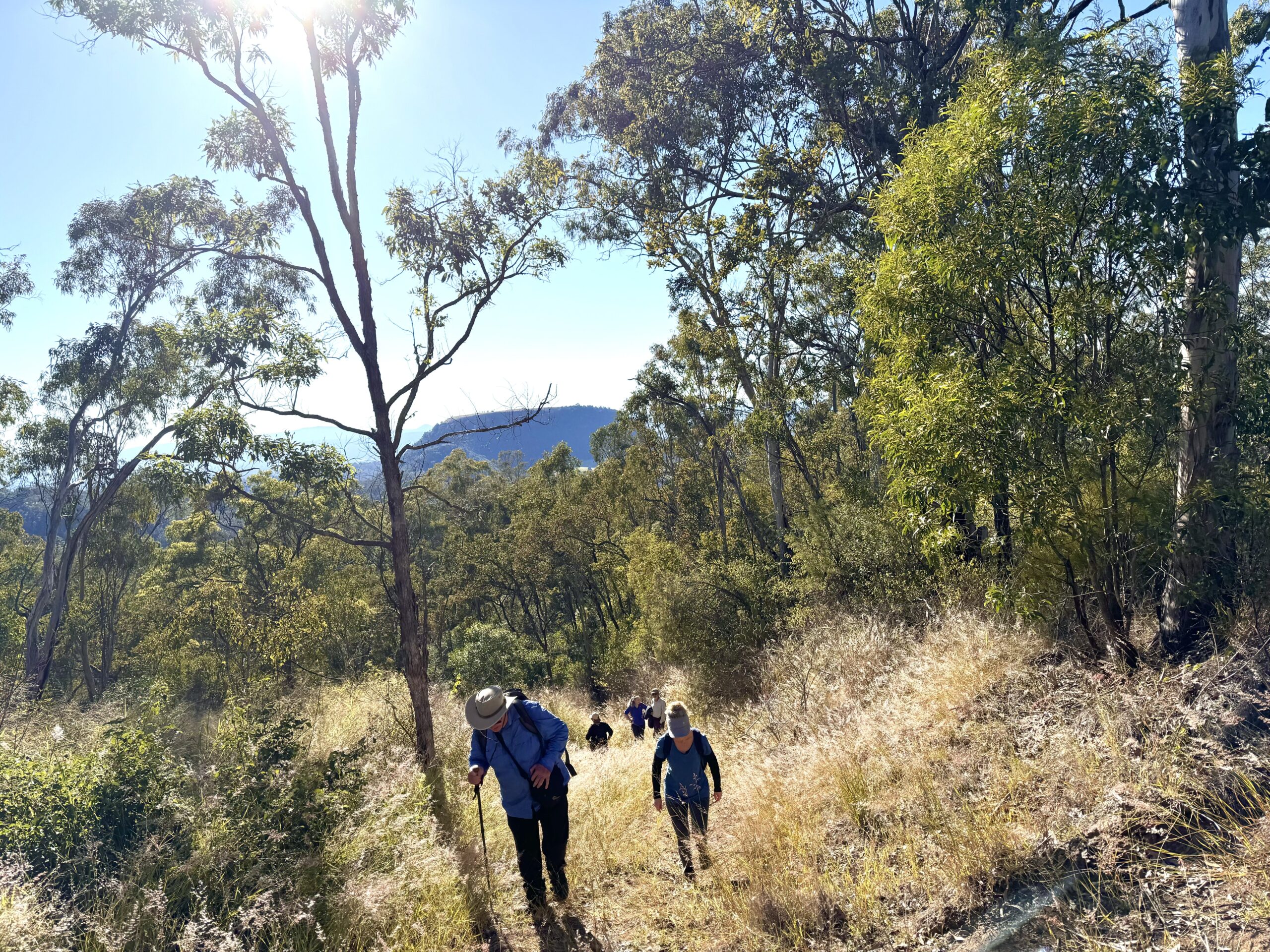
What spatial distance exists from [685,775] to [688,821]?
12.4 inches

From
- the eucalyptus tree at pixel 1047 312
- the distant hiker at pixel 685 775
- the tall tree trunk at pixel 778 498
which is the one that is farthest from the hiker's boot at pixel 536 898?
the tall tree trunk at pixel 778 498

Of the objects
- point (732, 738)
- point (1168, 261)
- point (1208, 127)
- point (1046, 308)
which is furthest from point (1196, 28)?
point (732, 738)

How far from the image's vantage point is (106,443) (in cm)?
1666

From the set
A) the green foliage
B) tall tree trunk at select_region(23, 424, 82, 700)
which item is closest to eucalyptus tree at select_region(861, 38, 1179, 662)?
the green foliage

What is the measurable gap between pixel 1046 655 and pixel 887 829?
8.33 ft

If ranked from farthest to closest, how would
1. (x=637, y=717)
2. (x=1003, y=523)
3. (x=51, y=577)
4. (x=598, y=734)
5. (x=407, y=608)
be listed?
(x=51, y=577)
(x=637, y=717)
(x=598, y=734)
(x=407, y=608)
(x=1003, y=523)

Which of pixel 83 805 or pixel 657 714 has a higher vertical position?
pixel 83 805

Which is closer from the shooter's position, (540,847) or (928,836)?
(928,836)

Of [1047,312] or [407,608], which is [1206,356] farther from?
[407,608]

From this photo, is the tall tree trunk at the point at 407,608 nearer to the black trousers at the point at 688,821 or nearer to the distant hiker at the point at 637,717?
the black trousers at the point at 688,821

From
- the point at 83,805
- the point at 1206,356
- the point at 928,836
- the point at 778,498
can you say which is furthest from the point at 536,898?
the point at 778,498

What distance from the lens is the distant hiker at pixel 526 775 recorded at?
4.14 m

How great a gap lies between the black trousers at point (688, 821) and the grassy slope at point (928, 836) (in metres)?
0.18

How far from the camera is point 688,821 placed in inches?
179
